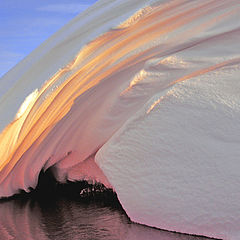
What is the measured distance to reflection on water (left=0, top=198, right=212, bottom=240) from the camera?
3.18ft

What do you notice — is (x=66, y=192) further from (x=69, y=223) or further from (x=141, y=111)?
(x=141, y=111)

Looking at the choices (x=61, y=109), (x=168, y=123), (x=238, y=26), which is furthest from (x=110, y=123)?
(x=238, y=26)

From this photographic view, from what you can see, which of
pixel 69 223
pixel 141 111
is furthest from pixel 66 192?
pixel 141 111

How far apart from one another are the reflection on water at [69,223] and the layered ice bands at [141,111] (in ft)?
0.13

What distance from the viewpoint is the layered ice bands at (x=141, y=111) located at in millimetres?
957

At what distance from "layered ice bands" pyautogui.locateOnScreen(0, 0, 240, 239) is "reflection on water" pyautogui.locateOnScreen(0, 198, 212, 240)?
0.04 meters

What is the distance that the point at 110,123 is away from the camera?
3.99 feet

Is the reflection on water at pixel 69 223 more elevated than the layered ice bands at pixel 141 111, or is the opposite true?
the layered ice bands at pixel 141 111

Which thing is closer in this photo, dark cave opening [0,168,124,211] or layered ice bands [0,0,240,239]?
layered ice bands [0,0,240,239]

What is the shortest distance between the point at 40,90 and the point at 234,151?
1.56ft

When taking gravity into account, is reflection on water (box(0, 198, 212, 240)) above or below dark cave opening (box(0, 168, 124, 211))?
below

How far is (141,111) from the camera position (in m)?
1.05

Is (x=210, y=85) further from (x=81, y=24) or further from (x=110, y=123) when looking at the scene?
(x=81, y=24)

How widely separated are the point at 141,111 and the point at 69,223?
29cm
